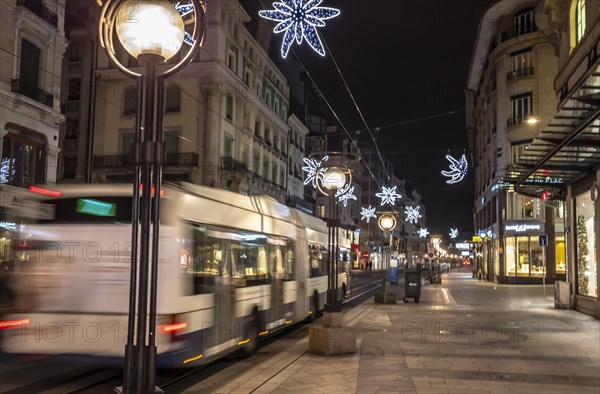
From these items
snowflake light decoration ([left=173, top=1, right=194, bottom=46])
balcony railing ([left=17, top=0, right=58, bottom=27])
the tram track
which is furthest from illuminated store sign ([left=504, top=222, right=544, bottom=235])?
snowflake light decoration ([left=173, top=1, right=194, bottom=46])

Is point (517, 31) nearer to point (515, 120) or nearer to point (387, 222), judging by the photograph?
point (515, 120)

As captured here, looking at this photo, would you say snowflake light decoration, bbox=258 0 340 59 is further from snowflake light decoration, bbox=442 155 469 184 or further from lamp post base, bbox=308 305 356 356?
snowflake light decoration, bbox=442 155 469 184

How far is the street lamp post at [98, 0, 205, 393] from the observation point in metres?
4.32

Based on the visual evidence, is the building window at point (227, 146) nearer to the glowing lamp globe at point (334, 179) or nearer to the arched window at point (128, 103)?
the arched window at point (128, 103)

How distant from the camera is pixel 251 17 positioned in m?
43.5

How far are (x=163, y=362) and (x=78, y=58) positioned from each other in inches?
1207

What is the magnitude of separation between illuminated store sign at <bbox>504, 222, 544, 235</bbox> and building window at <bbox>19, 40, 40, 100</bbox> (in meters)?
31.4

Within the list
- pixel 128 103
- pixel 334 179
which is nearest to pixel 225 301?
pixel 334 179

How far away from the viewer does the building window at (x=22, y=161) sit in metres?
21.7

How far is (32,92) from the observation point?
73.8 feet

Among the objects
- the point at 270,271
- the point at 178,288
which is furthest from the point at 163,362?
the point at 270,271

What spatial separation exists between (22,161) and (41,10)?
19.7 feet

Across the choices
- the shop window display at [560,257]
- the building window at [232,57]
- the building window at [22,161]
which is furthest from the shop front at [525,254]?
the building window at [22,161]

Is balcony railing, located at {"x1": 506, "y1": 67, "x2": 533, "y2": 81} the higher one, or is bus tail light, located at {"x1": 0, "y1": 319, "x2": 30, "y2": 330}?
balcony railing, located at {"x1": 506, "y1": 67, "x2": 533, "y2": 81}
